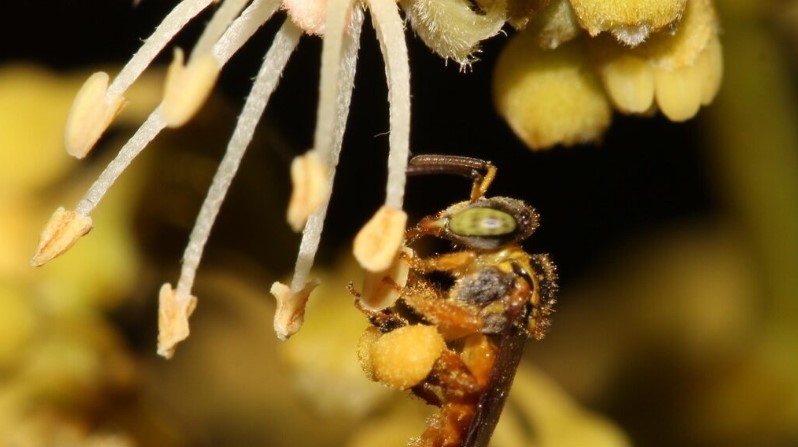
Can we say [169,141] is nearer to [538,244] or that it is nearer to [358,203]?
[358,203]

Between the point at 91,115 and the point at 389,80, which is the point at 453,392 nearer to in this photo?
the point at 389,80

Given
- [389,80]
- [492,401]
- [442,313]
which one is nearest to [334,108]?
[389,80]

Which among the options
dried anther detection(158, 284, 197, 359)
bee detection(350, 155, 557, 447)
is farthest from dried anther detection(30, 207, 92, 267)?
bee detection(350, 155, 557, 447)

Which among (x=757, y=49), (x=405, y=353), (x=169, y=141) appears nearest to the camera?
(x=405, y=353)

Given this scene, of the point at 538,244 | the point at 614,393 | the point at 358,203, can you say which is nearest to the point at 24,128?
the point at 358,203

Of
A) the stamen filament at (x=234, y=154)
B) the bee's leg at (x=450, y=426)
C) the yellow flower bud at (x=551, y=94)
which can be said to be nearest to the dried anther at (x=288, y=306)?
the stamen filament at (x=234, y=154)

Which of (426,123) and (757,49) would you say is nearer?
(757,49)

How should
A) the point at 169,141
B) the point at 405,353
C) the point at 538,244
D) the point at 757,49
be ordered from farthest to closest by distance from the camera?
1. the point at 538,244
2. the point at 169,141
3. the point at 757,49
4. the point at 405,353
